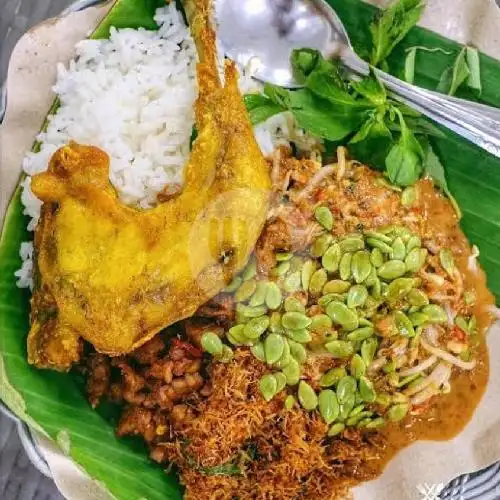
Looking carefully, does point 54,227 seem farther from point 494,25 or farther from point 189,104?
point 494,25

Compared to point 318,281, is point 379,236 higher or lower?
higher

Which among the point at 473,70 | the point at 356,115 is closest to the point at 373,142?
the point at 356,115

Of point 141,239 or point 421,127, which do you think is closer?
point 141,239

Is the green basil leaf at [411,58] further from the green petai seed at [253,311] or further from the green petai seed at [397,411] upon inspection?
the green petai seed at [397,411]

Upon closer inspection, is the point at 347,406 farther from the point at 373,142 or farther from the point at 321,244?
the point at 373,142

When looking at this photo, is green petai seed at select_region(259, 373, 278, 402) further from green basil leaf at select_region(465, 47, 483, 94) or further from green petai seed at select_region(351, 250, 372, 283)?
green basil leaf at select_region(465, 47, 483, 94)

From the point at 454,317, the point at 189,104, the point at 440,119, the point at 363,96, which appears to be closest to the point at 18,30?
the point at 189,104
